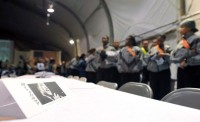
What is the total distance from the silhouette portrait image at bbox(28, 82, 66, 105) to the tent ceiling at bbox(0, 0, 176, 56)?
3821mm

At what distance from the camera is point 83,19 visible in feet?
34.4

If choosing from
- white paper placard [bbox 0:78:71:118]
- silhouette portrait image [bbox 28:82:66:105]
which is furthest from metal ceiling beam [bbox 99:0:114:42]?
white paper placard [bbox 0:78:71:118]

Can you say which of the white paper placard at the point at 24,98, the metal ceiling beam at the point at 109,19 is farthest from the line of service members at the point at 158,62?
the metal ceiling beam at the point at 109,19

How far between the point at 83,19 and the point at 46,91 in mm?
9548

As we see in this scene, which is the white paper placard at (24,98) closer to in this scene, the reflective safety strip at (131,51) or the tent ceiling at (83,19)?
the reflective safety strip at (131,51)

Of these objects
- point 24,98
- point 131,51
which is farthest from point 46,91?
point 131,51

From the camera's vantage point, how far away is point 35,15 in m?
13.4

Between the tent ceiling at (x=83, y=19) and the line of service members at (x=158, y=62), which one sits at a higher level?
the tent ceiling at (x=83, y=19)

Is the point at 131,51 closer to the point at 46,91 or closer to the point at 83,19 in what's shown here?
the point at 46,91

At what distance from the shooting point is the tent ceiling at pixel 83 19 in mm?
5621

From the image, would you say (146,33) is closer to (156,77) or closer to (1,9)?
(156,77)

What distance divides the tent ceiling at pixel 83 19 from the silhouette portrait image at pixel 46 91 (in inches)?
150

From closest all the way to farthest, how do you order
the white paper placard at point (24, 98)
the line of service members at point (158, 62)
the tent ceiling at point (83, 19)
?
1. the white paper placard at point (24, 98)
2. the line of service members at point (158, 62)
3. the tent ceiling at point (83, 19)

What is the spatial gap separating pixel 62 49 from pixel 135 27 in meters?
11.4
